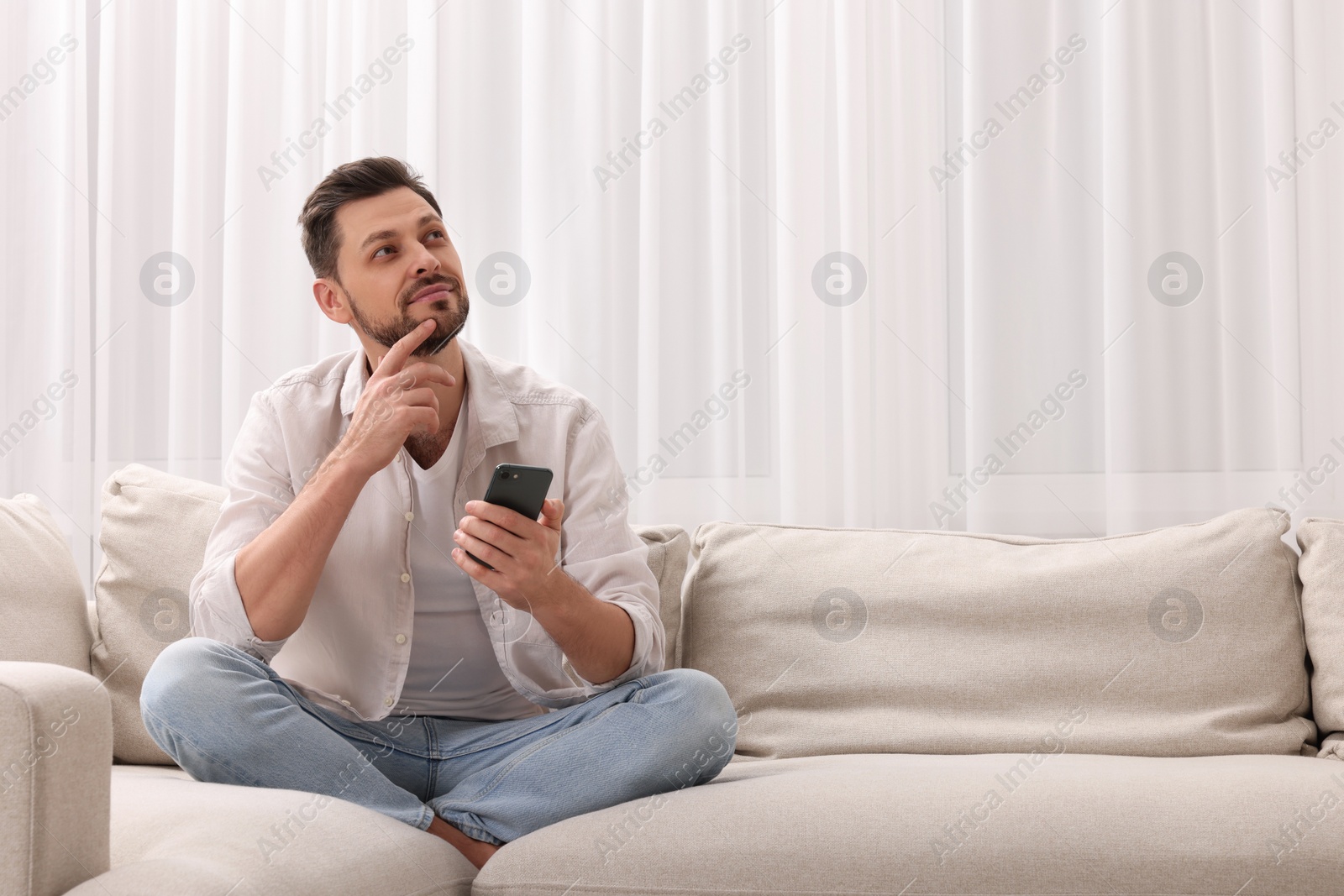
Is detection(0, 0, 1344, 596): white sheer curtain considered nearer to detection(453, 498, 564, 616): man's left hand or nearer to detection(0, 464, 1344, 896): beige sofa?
detection(0, 464, 1344, 896): beige sofa

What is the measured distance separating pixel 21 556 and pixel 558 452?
2.71 ft

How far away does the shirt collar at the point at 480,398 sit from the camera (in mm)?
1543

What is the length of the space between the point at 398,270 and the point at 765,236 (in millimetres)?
Answer: 899

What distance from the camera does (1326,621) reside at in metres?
1.59

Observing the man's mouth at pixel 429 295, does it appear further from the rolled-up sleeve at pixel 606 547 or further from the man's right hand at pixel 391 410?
the rolled-up sleeve at pixel 606 547

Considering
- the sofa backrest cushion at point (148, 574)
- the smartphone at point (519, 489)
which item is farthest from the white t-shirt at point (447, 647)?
the sofa backrest cushion at point (148, 574)

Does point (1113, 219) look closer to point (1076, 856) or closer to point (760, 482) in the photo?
point (760, 482)

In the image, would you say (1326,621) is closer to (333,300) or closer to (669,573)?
(669,573)

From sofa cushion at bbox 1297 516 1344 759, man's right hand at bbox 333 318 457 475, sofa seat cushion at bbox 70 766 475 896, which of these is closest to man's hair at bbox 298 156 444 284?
man's right hand at bbox 333 318 457 475

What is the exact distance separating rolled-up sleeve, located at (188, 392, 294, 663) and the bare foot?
0.34m

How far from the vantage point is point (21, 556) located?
159 centimetres

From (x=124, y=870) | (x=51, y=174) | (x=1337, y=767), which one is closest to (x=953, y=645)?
(x=1337, y=767)

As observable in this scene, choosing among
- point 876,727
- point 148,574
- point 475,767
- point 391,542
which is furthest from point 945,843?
point 148,574

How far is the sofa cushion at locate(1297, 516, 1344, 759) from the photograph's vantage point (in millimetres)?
1548
